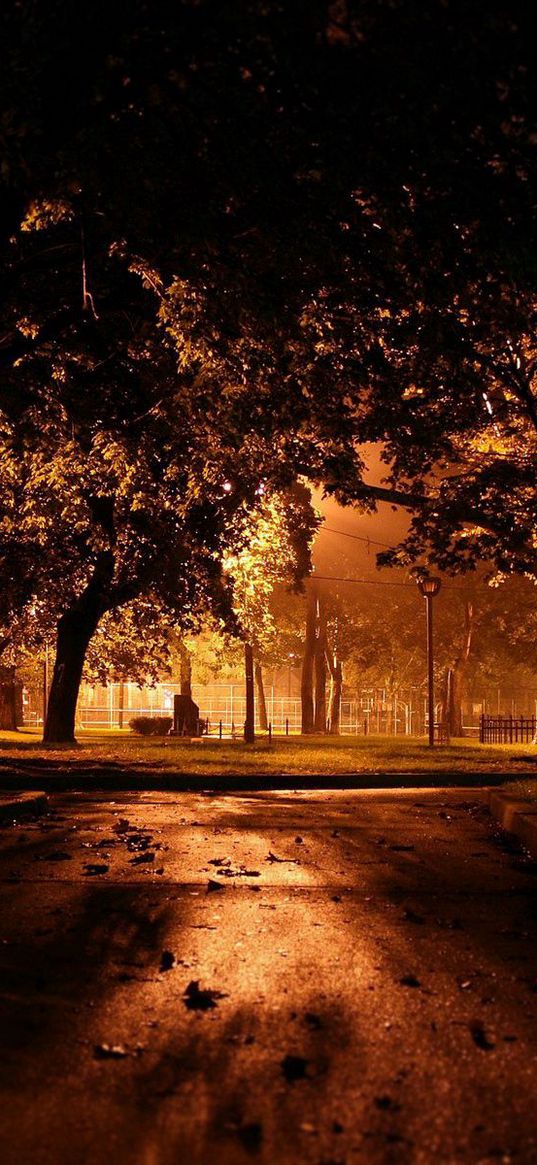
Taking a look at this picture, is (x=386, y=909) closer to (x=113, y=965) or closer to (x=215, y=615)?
(x=113, y=965)

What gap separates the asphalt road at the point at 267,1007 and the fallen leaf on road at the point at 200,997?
0.05 ft

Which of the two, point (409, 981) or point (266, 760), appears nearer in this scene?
point (409, 981)

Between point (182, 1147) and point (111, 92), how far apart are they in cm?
777

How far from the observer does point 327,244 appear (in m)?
10.3

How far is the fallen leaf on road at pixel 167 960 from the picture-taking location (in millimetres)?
5312

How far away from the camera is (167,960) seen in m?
5.41

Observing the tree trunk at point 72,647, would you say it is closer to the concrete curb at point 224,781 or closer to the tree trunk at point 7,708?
the concrete curb at point 224,781

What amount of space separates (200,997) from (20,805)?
7.78m

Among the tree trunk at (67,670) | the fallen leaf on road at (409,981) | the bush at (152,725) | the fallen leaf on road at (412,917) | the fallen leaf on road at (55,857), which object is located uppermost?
the tree trunk at (67,670)

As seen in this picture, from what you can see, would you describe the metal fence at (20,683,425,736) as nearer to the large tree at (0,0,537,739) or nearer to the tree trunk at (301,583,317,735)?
the tree trunk at (301,583,317,735)

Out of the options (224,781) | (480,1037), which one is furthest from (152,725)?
(480,1037)

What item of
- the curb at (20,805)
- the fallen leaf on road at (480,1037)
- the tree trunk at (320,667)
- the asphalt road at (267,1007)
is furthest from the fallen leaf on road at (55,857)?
the tree trunk at (320,667)

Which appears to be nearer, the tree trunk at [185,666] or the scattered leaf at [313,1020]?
the scattered leaf at [313,1020]

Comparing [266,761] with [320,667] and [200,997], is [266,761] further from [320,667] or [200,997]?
[320,667]
